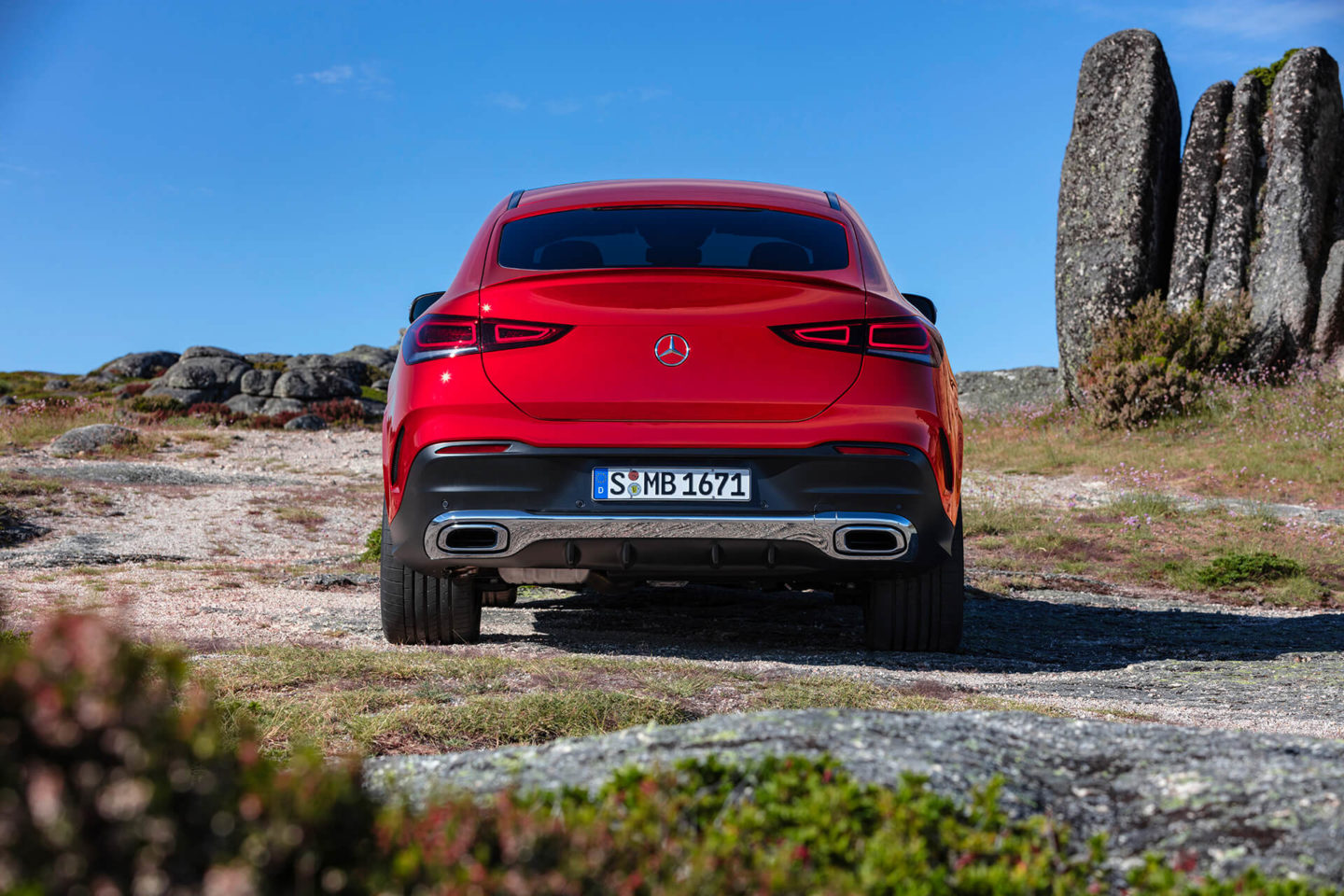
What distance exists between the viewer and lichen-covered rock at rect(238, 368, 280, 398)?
38.2 meters

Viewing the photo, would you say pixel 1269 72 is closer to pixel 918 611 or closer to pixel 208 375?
pixel 918 611

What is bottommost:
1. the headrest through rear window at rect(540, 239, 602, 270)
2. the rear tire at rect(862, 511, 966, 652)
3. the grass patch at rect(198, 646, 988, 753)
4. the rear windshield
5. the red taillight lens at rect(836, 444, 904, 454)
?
the grass patch at rect(198, 646, 988, 753)

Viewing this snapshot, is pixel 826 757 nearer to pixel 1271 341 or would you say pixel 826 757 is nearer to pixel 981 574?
pixel 981 574

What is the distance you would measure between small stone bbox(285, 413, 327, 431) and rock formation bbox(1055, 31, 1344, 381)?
18.8m

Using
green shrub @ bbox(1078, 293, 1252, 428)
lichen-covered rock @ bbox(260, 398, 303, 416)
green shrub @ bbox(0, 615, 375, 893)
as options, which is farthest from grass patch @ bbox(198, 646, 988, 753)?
lichen-covered rock @ bbox(260, 398, 303, 416)

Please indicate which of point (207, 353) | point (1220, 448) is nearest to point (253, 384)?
point (207, 353)

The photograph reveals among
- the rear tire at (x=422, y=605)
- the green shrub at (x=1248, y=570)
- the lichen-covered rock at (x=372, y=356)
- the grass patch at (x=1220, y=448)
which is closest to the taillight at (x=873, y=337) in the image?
the rear tire at (x=422, y=605)

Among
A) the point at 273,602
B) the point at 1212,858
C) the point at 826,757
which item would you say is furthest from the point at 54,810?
the point at 273,602

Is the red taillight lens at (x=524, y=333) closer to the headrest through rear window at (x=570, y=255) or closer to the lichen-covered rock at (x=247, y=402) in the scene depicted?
the headrest through rear window at (x=570, y=255)

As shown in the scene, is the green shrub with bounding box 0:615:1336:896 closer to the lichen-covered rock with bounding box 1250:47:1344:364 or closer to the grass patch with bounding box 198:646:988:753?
the grass patch with bounding box 198:646:988:753

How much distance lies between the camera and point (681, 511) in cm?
431

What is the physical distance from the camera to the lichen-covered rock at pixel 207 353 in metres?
43.6

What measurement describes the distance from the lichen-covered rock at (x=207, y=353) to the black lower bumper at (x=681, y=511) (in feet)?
138

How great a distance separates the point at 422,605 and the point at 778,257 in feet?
7.44
